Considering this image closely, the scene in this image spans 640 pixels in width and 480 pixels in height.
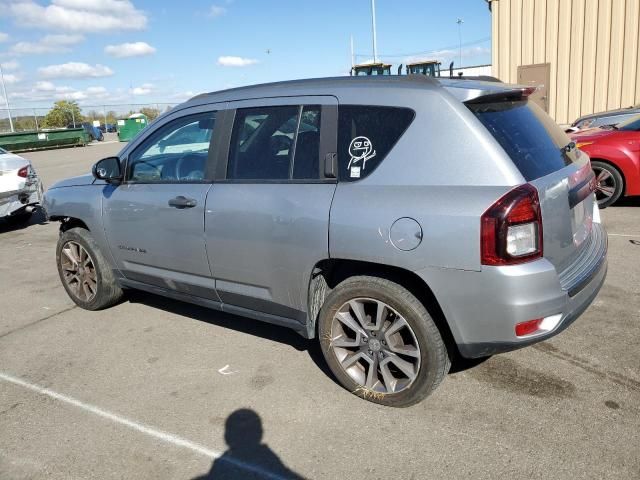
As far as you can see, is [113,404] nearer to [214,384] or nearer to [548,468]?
[214,384]

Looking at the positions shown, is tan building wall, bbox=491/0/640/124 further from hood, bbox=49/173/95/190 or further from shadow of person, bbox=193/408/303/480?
shadow of person, bbox=193/408/303/480

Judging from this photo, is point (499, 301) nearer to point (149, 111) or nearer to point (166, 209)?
point (166, 209)

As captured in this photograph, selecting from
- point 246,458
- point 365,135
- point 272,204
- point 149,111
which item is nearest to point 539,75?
point 365,135

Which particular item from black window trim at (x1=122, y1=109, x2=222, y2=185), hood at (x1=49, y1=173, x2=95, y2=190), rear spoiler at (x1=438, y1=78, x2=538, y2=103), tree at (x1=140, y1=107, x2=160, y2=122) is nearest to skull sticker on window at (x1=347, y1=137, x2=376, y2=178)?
rear spoiler at (x1=438, y1=78, x2=538, y2=103)

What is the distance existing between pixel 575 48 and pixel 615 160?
12.6m

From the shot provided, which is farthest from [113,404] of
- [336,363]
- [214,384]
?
[336,363]

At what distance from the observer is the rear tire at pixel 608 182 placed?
7562 millimetres

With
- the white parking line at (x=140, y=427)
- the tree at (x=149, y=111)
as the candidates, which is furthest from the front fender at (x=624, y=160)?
the tree at (x=149, y=111)

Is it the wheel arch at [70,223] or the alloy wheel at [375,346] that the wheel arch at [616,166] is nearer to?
the alloy wheel at [375,346]

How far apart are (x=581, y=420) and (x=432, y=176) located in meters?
1.53

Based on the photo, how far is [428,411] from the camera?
3064 mm

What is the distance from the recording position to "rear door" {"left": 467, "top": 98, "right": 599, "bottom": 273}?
2.73 meters

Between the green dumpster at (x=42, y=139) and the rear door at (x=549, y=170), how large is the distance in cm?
2924

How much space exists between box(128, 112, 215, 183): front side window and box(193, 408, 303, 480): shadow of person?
1.71m
